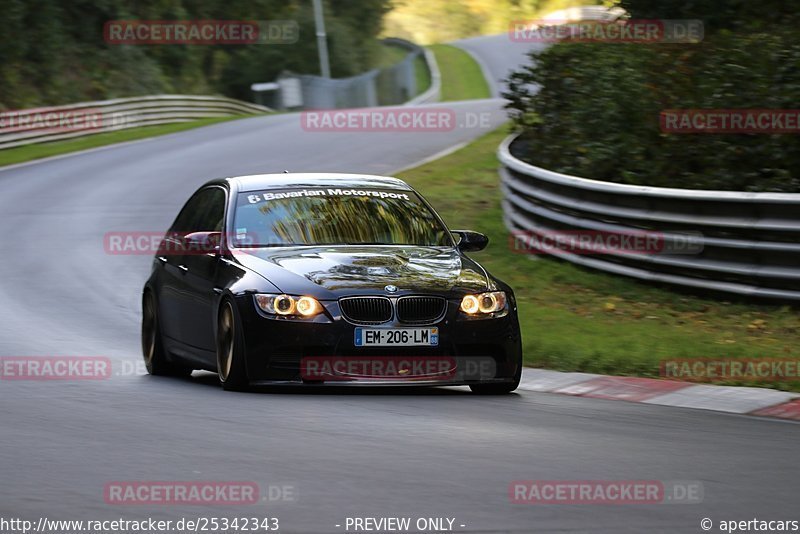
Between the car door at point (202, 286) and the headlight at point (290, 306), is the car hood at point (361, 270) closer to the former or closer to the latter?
the headlight at point (290, 306)

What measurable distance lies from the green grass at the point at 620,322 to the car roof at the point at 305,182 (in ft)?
5.76

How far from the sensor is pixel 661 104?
634 inches

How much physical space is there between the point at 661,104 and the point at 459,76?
201 feet

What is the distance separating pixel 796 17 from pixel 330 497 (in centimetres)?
1499

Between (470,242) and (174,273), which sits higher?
(470,242)

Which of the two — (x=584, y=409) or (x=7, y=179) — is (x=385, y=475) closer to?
(x=584, y=409)

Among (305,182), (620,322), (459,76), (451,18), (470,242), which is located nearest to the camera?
(470,242)

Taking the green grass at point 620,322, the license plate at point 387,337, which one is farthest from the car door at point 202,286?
the green grass at point 620,322

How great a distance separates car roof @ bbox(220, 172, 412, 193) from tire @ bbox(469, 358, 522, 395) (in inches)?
74.8

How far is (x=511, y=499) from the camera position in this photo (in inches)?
244

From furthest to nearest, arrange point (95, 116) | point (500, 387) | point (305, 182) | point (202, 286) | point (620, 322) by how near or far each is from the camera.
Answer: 1. point (95, 116)
2. point (620, 322)
3. point (305, 182)
4. point (202, 286)
5. point (500, 387)

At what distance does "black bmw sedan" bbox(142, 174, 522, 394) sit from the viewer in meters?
9.53

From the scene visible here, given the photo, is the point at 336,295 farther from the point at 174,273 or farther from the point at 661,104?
the point at 661,104

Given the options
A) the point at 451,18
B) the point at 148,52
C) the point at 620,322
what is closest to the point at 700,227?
the point at 620,322
